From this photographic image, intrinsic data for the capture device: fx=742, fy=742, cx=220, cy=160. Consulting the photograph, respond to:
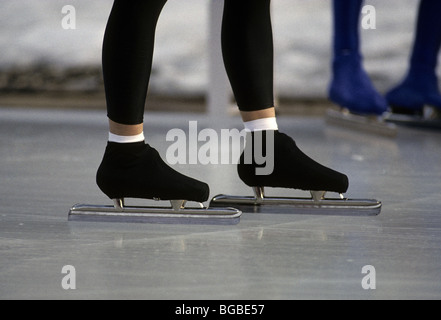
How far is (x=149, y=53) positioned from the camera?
0.96 meters

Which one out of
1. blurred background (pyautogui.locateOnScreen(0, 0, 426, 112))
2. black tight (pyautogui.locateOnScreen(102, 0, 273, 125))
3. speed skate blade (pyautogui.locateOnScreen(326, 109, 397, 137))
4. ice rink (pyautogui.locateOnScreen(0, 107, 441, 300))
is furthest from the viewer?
blurred background (pyautogui.locateOnScreen(0, 0, 426, 112))

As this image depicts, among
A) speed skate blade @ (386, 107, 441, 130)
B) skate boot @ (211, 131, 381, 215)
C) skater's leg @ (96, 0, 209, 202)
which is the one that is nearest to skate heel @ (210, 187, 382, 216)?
skate boot @ (211, 131, 381, 215)

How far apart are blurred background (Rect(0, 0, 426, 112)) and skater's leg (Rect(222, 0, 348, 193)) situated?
2.65 meters

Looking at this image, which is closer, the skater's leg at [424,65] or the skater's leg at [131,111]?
the skater's leg at [131,111]

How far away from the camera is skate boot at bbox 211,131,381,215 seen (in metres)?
1.05

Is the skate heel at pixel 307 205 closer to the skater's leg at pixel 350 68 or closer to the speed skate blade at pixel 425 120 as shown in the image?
the skater's leg at pixel 350 68

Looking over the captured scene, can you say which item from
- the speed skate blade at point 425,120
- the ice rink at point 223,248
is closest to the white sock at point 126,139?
the ice rink at point 223,248

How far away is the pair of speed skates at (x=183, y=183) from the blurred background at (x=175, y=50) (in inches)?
104

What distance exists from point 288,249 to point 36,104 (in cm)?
319

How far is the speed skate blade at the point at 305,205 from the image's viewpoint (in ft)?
3.48

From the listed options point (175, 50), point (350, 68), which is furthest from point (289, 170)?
point (175, 50)

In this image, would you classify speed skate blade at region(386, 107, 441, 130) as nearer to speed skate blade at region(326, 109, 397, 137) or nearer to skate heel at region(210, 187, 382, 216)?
speed skate blade at region(326, 109, 397, 137)

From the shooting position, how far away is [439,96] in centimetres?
265

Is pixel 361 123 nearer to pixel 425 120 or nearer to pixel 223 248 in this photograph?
pixel 425 120
